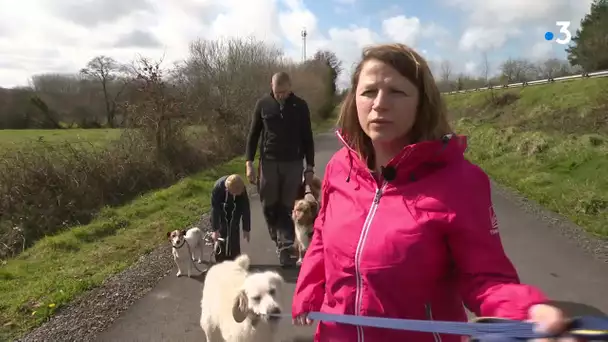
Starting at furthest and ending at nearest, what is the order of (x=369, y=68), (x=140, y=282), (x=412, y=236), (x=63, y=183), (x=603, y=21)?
(x=603, y=21), (x=63, y=183), (x=140, y=282), (x=369, y=68), (x=412, y=236)

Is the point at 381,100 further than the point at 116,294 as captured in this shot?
No

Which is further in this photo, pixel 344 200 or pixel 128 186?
pixel 128 186

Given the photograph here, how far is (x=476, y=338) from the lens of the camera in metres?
1.42

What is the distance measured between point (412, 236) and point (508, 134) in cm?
1918

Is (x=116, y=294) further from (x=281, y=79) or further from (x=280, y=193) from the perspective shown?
(x=281, y=79)

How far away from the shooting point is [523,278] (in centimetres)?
607

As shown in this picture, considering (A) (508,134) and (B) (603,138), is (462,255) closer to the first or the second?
(B) (603,138)

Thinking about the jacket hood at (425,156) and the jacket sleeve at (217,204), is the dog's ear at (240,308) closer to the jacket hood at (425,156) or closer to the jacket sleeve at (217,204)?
the jacket hood at (425,156)

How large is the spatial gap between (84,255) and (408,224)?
7988 mm

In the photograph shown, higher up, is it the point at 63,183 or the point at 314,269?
the point at 314,269

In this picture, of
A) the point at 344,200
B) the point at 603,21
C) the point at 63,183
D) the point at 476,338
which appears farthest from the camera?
the point at 603,21

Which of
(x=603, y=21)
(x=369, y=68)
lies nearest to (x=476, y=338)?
(x=369, y=68)

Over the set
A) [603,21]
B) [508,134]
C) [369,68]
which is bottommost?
[508,134]

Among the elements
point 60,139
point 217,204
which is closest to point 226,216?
point 217,204
